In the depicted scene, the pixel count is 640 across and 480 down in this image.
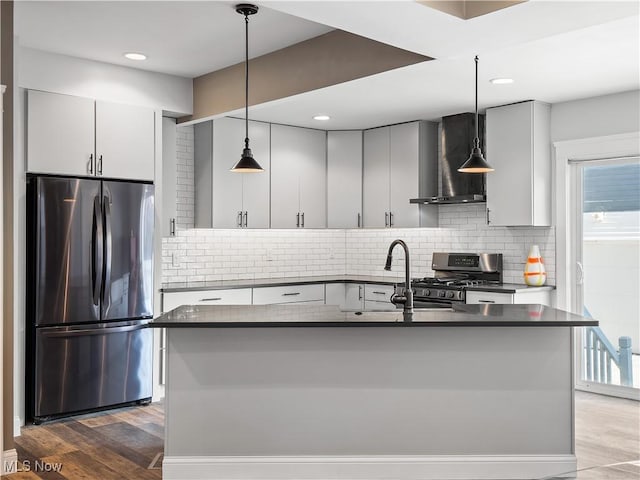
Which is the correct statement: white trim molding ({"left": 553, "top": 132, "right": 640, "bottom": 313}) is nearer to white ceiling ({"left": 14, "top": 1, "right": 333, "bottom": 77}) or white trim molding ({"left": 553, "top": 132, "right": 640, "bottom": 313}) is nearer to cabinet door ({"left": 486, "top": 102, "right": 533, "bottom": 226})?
cabinet door ({"left": 486, "top": 102, "right": 533, "bottom": 226})

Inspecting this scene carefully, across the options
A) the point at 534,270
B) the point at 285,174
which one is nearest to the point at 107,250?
the point at 285,174

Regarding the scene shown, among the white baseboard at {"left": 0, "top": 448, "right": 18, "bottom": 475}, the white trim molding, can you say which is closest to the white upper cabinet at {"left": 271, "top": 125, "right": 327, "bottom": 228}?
the white trim molding

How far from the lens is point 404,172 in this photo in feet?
21.8

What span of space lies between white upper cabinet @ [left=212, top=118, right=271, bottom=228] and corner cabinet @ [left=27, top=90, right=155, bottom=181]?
2.73 ft

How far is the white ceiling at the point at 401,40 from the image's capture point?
3.34 meters

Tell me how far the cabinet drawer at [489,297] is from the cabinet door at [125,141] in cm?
288

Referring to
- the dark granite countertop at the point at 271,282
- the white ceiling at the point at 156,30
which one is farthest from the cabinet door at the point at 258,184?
the white ceiling at the point at 156,30

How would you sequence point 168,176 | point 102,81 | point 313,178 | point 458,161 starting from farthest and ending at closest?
point 313,178
point 458,161
point 168,176
point 102,81

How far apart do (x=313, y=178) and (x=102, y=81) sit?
2.50 meters

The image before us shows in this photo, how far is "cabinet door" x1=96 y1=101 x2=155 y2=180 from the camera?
204 inches

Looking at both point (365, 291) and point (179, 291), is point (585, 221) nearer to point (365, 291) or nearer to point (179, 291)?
point (365, 291)

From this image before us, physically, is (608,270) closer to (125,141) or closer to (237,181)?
(237,181)

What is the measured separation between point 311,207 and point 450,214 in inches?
56.3

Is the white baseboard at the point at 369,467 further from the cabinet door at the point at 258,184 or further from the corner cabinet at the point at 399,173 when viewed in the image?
the corner cabinet at the point at 399,173
